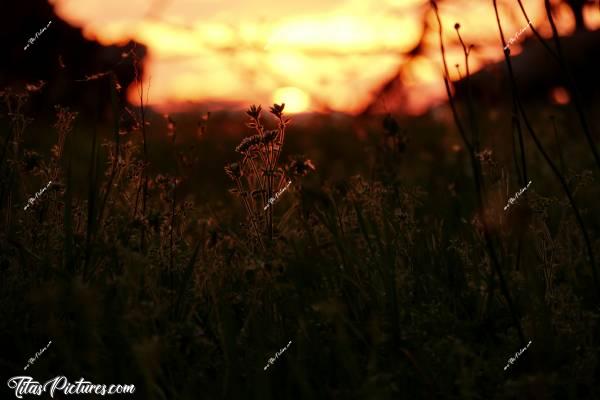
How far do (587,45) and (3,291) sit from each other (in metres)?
8.71

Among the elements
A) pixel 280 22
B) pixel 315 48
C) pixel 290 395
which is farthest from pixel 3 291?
pixel 315 48

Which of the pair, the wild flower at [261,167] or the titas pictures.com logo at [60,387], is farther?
the wild flower at [261,167]

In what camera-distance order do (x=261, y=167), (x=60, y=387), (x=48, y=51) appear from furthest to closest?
(x=48, y=51) < (x=261, y=167) < (x=60, y=387)

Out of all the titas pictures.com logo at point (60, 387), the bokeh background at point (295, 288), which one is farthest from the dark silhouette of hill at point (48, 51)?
the titas pictures.com logo at point (60, 387)

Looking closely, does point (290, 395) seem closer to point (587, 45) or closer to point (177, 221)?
point (177, 221)

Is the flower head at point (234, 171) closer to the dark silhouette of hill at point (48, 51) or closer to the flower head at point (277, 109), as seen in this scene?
the flower head at point (277, 109)

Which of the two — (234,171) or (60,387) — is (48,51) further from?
(60,387)

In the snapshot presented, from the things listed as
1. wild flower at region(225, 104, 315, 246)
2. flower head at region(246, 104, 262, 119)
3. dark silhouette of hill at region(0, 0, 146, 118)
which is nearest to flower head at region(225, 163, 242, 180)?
wild flower at region(225, 104, 315, 246)

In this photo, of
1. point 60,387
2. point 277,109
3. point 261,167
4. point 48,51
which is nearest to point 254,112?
point 277,109

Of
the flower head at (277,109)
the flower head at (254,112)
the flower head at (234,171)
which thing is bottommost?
the flower head at (234,171)

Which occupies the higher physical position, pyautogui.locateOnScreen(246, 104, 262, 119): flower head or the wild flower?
pyautogui.locateOnScreen(246, 104, 262, 119): flower head

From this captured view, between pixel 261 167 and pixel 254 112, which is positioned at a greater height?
pixel 254 112

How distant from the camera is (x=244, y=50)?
166 inches

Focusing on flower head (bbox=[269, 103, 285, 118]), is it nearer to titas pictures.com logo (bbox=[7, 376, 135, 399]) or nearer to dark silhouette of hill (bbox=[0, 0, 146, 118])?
titas pictures.com logo (bbox=[7, 376, 135, 399])
